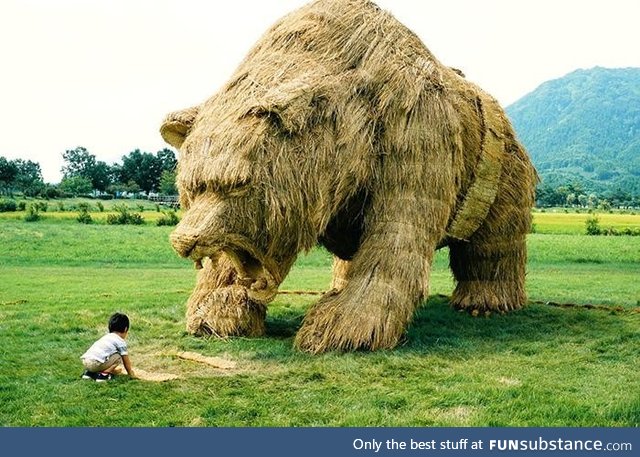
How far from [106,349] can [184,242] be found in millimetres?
1123

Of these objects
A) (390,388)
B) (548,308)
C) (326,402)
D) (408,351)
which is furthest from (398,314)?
(548,308)

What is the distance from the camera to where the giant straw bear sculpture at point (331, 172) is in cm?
686

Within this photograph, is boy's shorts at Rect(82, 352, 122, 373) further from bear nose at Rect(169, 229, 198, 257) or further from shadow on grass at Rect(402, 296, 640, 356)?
shadow on grass at Rect(402, 296, 640, 356)

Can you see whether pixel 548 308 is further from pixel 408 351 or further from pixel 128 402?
pixel 128 402

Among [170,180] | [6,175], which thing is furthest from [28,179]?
[170,180]

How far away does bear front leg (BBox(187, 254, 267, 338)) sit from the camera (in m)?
8.23

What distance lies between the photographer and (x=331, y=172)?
7281mm

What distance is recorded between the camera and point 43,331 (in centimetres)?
862

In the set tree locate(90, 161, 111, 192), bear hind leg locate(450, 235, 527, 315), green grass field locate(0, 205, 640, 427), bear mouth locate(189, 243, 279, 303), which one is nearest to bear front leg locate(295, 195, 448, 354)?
green grass field locate(0, 205, 640, 427)

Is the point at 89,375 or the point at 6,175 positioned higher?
the point at 6,175

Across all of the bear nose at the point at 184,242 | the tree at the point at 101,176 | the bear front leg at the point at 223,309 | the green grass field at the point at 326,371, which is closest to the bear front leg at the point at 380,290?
the green grass field at the point at 326,371

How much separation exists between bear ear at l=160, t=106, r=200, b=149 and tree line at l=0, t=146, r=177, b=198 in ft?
135

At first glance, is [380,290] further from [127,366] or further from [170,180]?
[170,180]

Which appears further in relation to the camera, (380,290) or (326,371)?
(380,290)
